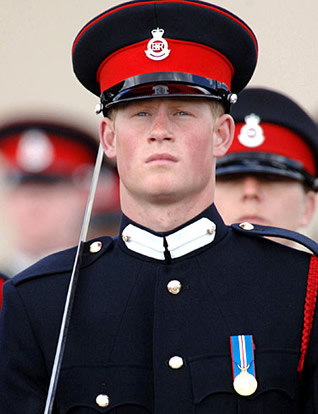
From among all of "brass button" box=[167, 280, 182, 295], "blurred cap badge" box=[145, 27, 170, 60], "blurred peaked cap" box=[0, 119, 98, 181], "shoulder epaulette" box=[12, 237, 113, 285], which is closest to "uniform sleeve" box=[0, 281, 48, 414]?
"shoulder epaulette" box=[12, 237, 113, 285]

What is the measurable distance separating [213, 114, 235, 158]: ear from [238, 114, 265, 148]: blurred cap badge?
1356 mm

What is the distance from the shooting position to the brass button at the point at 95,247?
3.12 metres

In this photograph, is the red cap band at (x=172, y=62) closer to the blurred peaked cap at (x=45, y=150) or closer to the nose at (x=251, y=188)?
the nose at (x=251, y=188)

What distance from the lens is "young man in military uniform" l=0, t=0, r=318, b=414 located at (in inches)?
112

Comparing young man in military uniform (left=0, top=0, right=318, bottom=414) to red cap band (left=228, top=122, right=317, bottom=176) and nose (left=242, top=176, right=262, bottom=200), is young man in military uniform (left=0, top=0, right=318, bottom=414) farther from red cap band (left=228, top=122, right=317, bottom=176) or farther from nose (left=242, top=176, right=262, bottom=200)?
red cap band (left=228, top=122, right=317, bottom=176)

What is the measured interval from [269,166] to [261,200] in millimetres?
157

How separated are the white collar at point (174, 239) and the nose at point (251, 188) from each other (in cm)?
122

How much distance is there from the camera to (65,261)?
3133mm

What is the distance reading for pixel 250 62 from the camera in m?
3.13

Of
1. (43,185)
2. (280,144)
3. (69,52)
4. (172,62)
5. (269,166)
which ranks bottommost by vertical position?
(172,62)

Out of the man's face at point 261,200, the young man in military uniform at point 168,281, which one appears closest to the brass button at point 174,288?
the young man in military uniform at point 168,281

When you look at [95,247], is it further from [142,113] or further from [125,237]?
[142,113]

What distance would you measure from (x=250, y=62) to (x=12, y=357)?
1.02m

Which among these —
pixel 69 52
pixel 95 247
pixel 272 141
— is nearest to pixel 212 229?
pixel 95 247
